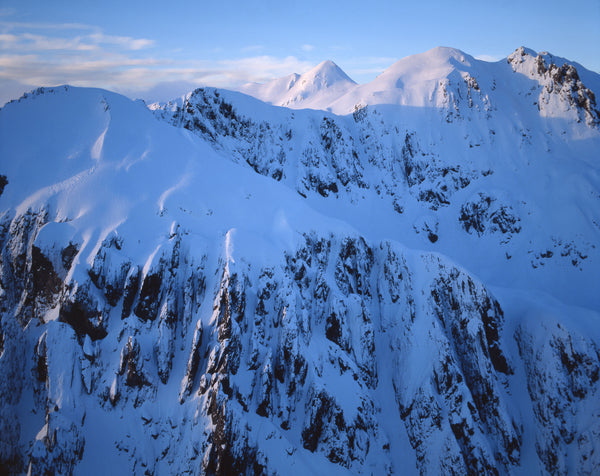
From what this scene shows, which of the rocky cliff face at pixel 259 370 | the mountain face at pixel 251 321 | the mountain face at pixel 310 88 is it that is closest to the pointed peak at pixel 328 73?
the mountain face at pixel 310 88

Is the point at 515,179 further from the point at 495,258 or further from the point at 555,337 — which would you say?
the point at 555,337

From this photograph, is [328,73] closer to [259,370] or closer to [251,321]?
[251,321]

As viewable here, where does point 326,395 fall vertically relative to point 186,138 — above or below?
below

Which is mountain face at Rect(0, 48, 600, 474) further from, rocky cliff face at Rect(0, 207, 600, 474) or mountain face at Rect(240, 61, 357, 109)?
mountain face at Rect(240, 61, 357, 109)

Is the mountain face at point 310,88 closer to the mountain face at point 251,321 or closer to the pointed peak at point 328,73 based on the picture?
the pointed peak at point 328,73

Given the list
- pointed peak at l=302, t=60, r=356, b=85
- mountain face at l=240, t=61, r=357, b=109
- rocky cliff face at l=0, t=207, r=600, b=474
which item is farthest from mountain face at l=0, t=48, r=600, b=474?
pointed peak at l=302, t=60, r=356, b=85

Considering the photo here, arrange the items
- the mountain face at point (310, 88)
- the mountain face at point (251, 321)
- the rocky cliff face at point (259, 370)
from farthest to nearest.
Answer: the mountain face at point (310, 88), the mountain face at point (251, 321), the rocky cliff face at point (259, 370)

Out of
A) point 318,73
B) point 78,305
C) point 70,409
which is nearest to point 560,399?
point 70,409

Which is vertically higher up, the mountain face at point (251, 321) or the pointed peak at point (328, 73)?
the pointed peak at point (328, 73)
